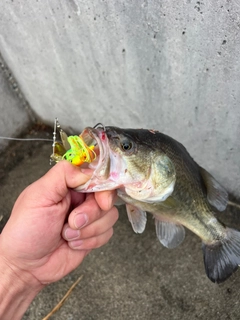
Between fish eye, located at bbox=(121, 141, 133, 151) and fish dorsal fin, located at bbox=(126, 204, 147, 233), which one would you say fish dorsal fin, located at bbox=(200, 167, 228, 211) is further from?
fish eye, located at bbox=(121, 141, 133, 151)

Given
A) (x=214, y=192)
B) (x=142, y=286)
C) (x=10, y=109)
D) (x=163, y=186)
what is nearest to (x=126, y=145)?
(x=163, y=186)

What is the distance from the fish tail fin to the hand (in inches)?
18.6

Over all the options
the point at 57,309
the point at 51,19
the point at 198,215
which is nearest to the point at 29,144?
the point at 51,19

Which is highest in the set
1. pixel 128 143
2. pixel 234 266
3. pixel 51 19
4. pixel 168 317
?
pixel 51 19

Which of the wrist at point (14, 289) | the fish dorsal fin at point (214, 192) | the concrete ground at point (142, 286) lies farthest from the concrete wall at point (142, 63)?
the wrist at point (14, 289)

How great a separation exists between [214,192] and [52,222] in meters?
0.72

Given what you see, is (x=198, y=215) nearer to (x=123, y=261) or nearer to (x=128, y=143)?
(x=128, y=143)

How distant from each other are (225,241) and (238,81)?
2.30 ft

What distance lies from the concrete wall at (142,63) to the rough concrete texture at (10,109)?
0.09 metres

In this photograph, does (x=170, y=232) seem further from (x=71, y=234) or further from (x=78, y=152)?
(x=78, y=152)

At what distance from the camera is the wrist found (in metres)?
1.47

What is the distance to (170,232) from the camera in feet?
5.31

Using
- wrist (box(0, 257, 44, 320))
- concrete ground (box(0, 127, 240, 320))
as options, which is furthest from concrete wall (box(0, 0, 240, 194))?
wrist (box(0, 257, 44, 320))

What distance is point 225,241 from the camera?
5.24ft
